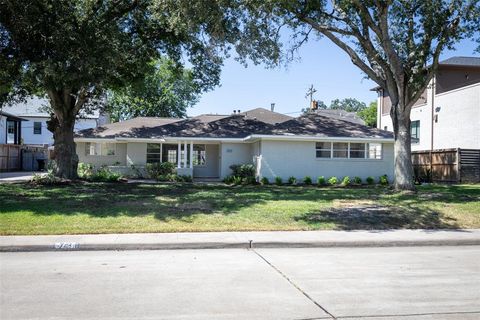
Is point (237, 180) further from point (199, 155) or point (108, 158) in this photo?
point (108, 158)

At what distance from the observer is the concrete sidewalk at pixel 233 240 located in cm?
951

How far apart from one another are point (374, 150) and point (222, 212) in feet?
54.5

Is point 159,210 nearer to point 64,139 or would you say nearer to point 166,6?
point 166,6

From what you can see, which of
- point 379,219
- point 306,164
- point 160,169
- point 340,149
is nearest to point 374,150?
point 340,149

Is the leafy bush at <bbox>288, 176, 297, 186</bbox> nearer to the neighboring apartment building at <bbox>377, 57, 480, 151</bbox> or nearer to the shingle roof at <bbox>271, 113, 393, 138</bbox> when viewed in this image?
the shingle roof at <bbox>271, 113, 393, 138</bbox>

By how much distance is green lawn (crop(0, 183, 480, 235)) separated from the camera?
1139cm

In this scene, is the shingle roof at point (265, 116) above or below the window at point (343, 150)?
above

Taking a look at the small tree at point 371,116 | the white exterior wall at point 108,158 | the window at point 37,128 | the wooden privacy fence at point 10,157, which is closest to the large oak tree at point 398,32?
the white exterior wall at point 108,158

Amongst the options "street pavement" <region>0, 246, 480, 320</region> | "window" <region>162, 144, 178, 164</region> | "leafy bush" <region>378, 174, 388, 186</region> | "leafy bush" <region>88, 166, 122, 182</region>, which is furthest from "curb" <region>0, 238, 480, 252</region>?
"window" <region>162, 144, 178, 164</region>

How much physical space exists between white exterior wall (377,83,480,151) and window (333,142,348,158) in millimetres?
9731

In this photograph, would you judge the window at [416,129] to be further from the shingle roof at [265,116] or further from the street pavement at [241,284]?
the street pavement at [241,284]

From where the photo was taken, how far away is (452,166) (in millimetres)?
26359

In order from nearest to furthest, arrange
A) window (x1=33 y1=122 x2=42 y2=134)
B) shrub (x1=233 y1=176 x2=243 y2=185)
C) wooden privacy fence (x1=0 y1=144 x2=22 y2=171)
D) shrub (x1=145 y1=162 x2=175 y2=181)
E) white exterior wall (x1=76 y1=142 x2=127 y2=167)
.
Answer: shrub (x1=233 y1=176 x2=243 y2=185), shrub (x1=145 y1=162 x2=175 y2=181), white exterior wall (x1=76 y1=142 x2=127 y2=167), wooden privacy fence (x1=0 y1=144 x2=22 y2=171), window (x1=33 y1=122 x2=42 y2=134)

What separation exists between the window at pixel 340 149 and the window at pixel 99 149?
1415cm
